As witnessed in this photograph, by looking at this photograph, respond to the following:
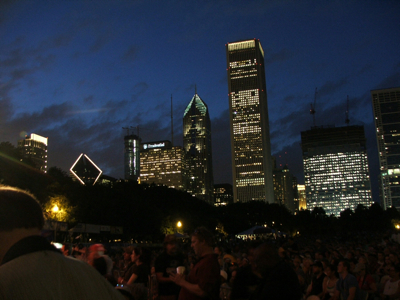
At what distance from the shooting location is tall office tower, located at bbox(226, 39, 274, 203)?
172 meters

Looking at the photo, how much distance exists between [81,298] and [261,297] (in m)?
2.77

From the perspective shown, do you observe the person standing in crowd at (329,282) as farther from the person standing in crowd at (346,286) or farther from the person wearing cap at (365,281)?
the person wearing cap at (365,281)

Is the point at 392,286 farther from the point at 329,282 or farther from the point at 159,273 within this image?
the point at 159,273

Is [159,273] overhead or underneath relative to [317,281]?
overhead

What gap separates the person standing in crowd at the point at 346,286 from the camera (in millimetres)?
6766

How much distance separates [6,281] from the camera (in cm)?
122

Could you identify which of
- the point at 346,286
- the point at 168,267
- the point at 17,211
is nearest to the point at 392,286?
the point at 346,286

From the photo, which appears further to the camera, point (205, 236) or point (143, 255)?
point (143, 255)

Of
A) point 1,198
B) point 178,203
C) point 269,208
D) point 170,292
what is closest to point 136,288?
point 170,292

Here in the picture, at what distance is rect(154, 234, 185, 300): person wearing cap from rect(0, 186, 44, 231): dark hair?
428 cm

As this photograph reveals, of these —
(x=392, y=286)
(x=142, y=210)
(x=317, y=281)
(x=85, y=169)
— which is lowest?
(x=392, y=286)

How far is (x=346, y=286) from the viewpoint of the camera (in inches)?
271

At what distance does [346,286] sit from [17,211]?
266 inches

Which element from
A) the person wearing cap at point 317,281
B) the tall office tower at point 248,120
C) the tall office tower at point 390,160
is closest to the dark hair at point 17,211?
the person wearing cap at point 317,281
